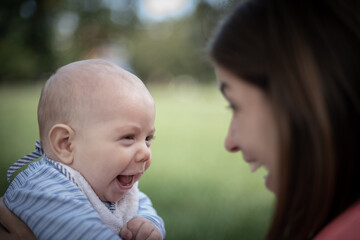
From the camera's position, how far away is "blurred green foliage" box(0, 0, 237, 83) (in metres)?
23.3

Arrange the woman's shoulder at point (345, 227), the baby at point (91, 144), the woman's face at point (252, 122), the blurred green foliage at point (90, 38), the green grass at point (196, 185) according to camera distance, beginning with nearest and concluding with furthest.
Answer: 1. the woman's shoulder at point (345, 227)
2. the woman's face at point (252, 122)
3. the baby at point (91, 144)
4. the green grass at point (196, 185)
5. the blurred green foliage at point (90, 38)

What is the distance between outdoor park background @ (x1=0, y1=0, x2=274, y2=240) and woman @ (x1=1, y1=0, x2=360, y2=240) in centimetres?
35

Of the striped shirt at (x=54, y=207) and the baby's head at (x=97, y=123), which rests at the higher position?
the baby's head at (x=97, y=123)

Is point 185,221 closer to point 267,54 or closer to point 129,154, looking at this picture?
point 129,154

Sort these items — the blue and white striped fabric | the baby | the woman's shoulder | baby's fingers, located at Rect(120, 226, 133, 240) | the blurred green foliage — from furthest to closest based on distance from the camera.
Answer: the blurred green foliage → the blue and white striped fabric → baby's fingers, located at Rect(120, 226, 133, 240) → the baby → the woman's shoulder

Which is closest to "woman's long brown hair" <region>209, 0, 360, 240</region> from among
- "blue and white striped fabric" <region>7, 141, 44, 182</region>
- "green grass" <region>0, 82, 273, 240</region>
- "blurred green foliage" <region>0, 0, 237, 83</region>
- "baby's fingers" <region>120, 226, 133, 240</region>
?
"baby's fingers" <region>120, 226, 133, 240</region>

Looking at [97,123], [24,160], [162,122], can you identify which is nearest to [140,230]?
[97,123]

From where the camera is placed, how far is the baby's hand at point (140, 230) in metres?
1.60

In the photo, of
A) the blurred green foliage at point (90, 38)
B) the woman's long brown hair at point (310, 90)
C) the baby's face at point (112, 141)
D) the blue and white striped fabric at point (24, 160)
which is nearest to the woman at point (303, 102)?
the woman's long brown hair at point (310, 90)

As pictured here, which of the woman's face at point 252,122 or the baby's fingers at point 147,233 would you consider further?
the baby's fingers at point 147,233

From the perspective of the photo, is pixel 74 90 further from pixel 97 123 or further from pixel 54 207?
Result: pixel 54 207

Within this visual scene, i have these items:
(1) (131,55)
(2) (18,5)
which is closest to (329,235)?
(2) (18,5)

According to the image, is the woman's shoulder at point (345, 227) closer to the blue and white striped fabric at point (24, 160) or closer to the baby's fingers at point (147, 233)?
the baby's fingers at point (147, 233)

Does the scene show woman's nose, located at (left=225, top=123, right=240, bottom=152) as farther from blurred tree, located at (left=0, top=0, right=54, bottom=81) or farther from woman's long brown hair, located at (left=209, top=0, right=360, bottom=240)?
blurred tree, located at (left=0, top=0, right=54, bottom=81)
